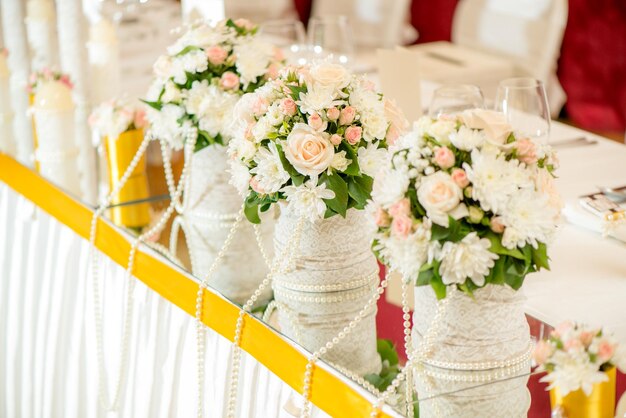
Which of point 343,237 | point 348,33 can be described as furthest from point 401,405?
point 348,33

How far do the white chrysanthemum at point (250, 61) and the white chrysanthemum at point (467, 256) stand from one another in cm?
68

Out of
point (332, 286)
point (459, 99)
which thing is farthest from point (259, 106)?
point (459, 99)

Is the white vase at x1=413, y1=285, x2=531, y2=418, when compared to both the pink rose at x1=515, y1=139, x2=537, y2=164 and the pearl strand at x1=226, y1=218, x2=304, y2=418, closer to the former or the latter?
the pink rose at x1=515, y1=139, x2=537, y2=164

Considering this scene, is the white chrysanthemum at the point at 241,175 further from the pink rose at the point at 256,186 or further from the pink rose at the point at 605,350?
the pink rose at the point at 605,350

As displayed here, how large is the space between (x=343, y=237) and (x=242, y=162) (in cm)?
18

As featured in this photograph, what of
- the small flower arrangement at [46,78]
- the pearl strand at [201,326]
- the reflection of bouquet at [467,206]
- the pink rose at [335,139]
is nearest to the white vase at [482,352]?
the reflection of bouquet at [467,206]

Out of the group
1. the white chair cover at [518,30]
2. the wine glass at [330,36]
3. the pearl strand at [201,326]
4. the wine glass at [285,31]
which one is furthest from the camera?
the white chair cover at [518,30]

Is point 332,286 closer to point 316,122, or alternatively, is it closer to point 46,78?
point 316,122

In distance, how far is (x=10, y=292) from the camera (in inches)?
83.4

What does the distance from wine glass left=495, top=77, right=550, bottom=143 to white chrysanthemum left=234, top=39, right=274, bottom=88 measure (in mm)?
434

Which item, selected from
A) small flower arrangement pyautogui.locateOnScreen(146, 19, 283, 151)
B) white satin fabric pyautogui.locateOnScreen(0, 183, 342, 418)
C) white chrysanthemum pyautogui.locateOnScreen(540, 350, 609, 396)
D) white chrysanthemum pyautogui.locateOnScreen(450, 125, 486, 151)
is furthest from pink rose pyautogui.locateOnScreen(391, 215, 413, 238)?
small flower arrangement pyautogui.locateOnScreen(146, 19, 283, 151)

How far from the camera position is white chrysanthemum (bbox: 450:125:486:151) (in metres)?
1.01

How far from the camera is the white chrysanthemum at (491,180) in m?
0.98

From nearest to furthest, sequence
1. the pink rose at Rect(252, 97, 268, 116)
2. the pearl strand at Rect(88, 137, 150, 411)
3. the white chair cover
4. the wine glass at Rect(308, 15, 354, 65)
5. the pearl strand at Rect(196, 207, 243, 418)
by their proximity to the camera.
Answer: the pink rose at Rect(252, 97, 268, 116) → the pearl strand at Rect(196, 207, 243, 418) → the pearl strand at Rect(88, 137, 150, 411) → the wine glass at Rect(308, 15, 354, 65) → the white chair cover
